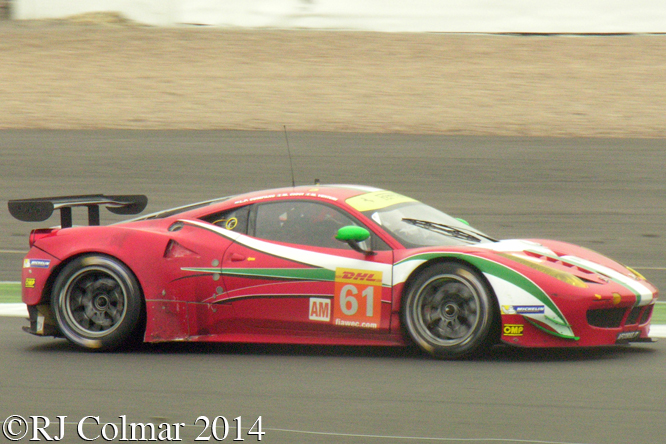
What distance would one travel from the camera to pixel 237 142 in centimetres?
1653

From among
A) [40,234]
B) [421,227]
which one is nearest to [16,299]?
[40,234]

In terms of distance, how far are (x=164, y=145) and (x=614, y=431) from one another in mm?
12724

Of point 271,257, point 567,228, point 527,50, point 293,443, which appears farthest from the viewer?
point 527,50

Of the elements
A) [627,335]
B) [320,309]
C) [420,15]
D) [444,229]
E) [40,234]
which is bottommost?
[627,335]

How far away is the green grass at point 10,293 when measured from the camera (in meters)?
9.33

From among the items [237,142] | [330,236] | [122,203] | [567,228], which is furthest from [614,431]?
[237,142]

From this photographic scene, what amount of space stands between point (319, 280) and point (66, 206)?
2044mm

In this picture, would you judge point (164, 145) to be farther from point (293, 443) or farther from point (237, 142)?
point (293, 443)

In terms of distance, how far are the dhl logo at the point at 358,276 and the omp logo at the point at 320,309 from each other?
173mm

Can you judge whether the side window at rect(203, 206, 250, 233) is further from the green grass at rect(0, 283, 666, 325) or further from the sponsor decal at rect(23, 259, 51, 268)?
the green grass at rect(0, 283, 666, 325)

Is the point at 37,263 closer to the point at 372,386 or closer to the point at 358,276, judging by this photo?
the point at 358,276

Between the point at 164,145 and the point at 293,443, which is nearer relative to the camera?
the point at 293,443

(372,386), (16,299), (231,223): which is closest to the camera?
(372,386)

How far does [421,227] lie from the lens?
6746 mm
